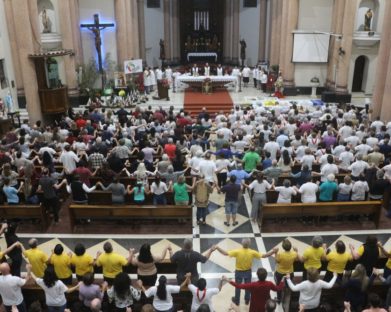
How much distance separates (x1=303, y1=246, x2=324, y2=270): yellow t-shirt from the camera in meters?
6.49

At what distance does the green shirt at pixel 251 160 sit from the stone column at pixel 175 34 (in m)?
22.5

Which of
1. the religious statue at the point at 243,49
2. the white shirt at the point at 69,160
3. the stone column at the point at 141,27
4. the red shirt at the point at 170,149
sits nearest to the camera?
the white shirt at the point at 69,160

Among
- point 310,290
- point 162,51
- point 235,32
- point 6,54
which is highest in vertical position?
point 235,32

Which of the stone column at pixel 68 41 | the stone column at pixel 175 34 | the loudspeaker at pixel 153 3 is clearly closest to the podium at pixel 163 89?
the stone column at pixel 68 41

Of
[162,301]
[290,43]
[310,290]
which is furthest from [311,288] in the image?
[290,43]

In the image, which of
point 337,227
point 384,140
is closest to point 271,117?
point 384,140

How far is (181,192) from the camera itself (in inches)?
359

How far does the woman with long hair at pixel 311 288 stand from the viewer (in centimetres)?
573

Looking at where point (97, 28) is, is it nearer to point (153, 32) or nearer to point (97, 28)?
point (97, 28)

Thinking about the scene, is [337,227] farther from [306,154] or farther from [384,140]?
[384,140]

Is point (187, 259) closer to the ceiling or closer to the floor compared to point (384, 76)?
closer to the floor

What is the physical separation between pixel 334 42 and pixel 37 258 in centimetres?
1944

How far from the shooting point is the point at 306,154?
35.0ft

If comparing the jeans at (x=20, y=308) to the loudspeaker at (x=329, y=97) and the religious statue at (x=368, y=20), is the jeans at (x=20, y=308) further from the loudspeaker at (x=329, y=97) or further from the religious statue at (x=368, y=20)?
the religious statue at (x=368, y=20)
